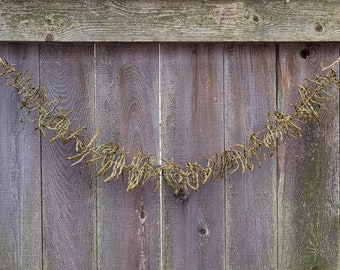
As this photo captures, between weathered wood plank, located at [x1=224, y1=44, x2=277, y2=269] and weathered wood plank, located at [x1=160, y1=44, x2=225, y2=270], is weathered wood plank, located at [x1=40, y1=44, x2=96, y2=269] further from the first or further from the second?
weathered wood plank, located at [x1=224, y1=44, x2=277, y2=269]

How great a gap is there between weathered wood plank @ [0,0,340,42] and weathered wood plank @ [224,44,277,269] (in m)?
0.07

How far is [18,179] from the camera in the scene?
1520mm

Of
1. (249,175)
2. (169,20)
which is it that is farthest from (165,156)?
(169,20)

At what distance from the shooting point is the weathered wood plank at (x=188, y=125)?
153 cm

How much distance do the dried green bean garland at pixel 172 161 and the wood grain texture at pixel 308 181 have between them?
0.04 meters

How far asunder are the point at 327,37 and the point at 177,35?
402 millimetres

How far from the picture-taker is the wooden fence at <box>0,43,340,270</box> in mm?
1515

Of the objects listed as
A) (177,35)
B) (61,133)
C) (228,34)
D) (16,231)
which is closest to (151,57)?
(177,35)

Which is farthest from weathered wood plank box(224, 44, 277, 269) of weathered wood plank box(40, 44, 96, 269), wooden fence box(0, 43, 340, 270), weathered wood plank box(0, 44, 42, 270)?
weathered wood plank box(0, 44, 42, 270)

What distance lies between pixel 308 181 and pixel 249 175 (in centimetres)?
17

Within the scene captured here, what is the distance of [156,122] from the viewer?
5.02 ft

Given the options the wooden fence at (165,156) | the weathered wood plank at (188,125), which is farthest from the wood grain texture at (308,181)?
the weathered wood plank at (188,125)

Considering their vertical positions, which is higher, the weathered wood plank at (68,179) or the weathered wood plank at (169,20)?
the weathered wood plank at (169,20)

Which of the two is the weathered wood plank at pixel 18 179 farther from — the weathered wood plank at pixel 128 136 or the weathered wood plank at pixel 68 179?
the weathered wood plank at pixel 128 136
